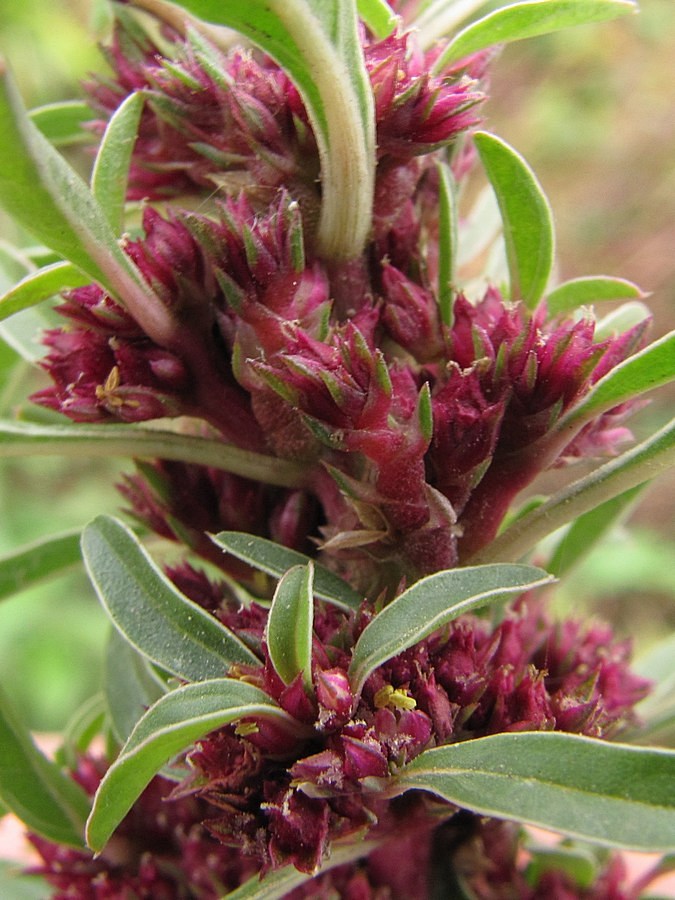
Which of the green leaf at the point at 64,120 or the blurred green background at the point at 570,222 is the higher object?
the green leaf at the point at 64,120

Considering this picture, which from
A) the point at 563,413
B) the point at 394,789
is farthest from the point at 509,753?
the point at 563,413

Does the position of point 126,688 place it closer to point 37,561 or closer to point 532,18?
point 37,561

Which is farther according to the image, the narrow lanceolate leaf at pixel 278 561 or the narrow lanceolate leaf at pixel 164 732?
the narrow lanceolate leaf at pixel 278 561

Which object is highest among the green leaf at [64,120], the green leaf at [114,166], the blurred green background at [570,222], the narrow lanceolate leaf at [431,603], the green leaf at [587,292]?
the green leaf at [64,120]

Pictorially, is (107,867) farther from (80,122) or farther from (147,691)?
(80,122)

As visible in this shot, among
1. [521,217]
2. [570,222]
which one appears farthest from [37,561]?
[570,222]

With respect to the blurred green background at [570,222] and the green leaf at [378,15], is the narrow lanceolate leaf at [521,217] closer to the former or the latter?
the green leaf at [378,15]

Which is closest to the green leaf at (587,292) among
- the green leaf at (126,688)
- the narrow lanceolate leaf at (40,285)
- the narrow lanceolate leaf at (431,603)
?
the narrow lanceolate leaf at (431,603)
